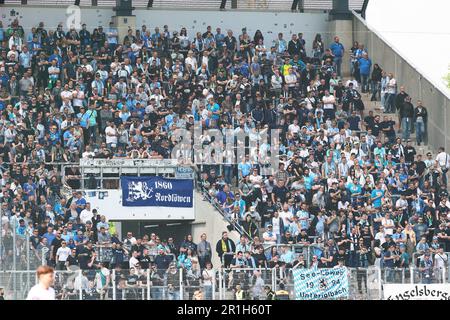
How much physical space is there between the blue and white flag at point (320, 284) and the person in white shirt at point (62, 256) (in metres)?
5.51

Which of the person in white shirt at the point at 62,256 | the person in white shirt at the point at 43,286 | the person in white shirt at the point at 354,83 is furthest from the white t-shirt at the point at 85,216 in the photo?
the person in white shirt at the point at 43,286

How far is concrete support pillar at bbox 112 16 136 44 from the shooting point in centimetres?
4147

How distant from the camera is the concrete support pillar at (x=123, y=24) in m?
41.5

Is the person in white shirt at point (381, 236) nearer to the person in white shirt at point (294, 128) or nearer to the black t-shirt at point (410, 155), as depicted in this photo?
the black t-shirt at point (410, 155)

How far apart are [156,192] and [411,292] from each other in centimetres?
928

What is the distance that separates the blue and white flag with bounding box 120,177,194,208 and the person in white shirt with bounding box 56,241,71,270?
168 inches

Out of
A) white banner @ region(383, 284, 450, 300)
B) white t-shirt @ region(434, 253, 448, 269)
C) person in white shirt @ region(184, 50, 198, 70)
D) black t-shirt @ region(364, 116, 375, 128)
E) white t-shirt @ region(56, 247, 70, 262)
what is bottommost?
white banner @ region(383, 284, 450, 300)

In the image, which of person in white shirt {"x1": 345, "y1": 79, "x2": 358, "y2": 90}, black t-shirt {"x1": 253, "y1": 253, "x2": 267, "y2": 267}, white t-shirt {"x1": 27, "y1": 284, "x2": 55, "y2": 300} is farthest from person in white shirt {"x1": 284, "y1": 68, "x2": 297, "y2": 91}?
white t-shirt {"x1": 27, "y1": 284, "x2": 55, "y2": 300}

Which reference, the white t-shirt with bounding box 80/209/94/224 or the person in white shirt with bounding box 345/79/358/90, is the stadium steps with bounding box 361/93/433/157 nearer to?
the person in white shirt with bounding box 345/79/358/90

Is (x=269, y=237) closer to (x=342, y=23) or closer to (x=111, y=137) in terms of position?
(x=111, y=137)
